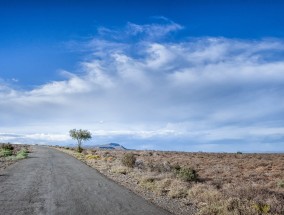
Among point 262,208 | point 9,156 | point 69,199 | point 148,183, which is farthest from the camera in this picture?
point 9,156

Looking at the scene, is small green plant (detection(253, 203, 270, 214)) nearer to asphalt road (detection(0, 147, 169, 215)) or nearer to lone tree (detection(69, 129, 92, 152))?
asphalt road (detection(0, 147, 169, 215))

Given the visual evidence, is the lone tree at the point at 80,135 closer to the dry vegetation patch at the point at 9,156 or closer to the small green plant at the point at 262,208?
the dry vegetation patch at the point at 9,156

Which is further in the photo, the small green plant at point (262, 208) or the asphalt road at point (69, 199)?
the small green plant at point (262, 208)

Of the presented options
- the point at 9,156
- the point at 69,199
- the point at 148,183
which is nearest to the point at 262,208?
the point at 69,199

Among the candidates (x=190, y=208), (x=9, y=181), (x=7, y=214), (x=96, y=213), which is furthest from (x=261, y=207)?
(x=9, y=181)

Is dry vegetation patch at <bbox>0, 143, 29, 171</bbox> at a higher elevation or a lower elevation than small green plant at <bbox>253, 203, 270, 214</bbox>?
higher

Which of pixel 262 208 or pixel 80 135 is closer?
pixel 262 208

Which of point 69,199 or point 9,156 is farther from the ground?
point 9,156

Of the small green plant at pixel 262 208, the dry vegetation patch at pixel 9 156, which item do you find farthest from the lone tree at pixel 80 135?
the small green plant at pixel 262 208

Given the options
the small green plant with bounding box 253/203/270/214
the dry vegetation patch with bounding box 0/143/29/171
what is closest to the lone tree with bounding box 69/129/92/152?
the dry vegetation patch with bounding box 0/143/29/171

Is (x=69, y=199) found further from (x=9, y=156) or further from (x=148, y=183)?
(x=9, y=156)

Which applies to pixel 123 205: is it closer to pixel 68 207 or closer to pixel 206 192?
pixel 68 207

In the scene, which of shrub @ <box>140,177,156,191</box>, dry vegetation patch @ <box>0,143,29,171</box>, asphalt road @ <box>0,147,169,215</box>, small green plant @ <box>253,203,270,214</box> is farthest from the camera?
dry vegetation patch @ <box>0,143,29,171</box>

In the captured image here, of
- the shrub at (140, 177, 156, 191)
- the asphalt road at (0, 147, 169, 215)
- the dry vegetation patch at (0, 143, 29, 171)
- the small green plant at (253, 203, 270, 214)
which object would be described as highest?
the dry vegetation patch at (0, 143, 29, 171)
